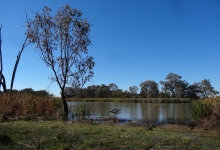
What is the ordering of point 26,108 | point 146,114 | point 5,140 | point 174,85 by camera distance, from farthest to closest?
point 174,85
point 146,114
point 26,108
point 5,140

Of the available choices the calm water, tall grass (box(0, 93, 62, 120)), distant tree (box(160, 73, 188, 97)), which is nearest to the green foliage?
the calm water

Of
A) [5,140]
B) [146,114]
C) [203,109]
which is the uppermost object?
[203,109]

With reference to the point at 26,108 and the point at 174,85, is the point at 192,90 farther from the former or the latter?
the point at 26,108

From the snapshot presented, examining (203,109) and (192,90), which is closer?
(203,109)

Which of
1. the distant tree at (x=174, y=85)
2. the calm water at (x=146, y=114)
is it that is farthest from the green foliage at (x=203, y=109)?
the distant tree at (x=174, y=85)

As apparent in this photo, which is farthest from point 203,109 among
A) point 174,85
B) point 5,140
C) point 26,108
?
point 174,85

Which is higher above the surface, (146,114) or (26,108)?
(26,108)

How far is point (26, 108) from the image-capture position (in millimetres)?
10703

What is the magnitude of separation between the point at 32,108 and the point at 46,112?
752 millimetres

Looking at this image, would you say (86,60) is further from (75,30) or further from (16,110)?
Result: (16,110)

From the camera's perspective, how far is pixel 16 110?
10.4 meters

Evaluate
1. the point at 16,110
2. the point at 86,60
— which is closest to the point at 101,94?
the point at 86,60

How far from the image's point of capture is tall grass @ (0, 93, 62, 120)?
32.4ft

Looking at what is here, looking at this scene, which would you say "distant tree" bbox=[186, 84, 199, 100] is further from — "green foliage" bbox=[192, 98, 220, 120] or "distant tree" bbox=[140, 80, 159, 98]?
"green foliage" bbox=[192, 98, 220, 120]
